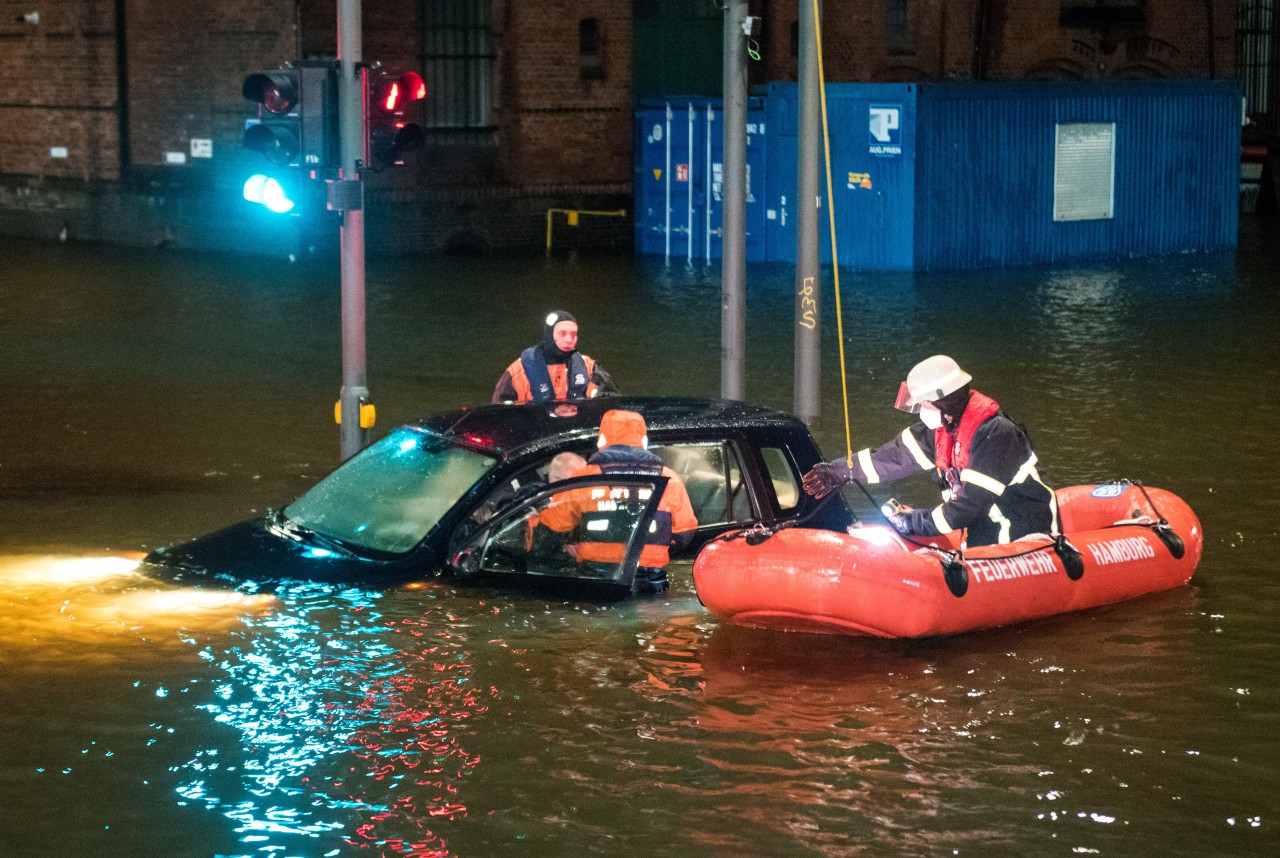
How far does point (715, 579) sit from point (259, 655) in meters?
2.24

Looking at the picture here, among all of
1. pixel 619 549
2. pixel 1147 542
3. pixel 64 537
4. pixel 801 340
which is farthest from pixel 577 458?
pixel 801 340

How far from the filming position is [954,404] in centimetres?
1016

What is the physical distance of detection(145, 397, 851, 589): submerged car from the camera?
9828 millimetres

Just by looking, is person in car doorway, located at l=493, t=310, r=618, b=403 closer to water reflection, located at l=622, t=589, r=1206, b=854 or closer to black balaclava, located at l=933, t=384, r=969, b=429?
water reflection, located at l=622, t=589, r=1206, b=854

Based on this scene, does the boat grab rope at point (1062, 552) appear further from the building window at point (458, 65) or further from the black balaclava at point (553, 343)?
the building window at point (458, 65)

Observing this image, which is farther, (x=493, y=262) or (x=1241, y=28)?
(x=1241, y=28)

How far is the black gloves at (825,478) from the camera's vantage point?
10.1 metres

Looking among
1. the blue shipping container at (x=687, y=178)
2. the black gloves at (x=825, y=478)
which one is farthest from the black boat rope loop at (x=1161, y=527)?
the blue shipping container at (x=687, y=178)

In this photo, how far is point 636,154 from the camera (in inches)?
1398

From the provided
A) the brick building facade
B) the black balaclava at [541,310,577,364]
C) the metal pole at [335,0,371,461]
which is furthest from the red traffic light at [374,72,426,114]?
the brick building facade

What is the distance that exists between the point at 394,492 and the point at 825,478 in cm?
224

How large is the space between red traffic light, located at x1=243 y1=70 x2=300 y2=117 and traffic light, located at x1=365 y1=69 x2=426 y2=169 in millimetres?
469

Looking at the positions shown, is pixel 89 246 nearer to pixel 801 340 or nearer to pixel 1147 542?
→ pixel 801 340

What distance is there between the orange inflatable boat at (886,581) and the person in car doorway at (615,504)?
263mm
